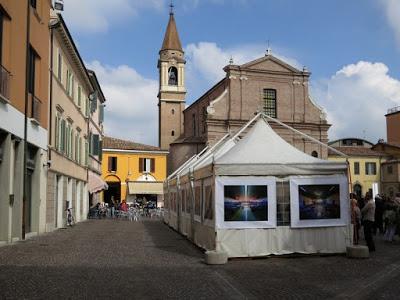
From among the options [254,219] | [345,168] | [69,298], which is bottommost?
[69,298]

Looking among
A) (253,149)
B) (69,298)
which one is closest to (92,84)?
(253,149)

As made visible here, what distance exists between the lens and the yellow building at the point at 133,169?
5012cm

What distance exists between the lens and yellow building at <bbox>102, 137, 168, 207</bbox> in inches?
1973

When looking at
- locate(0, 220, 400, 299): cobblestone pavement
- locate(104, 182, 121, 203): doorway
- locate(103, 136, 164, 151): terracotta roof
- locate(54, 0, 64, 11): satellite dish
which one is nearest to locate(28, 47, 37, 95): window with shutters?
locate(54, 0, 64, 11): satellite dish

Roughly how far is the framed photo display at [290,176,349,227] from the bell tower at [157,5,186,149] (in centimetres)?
5476

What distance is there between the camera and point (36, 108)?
56.7 feet

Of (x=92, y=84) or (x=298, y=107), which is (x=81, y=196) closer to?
(x=92, y=84)

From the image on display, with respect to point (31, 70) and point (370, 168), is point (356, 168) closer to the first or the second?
point (370, 168)

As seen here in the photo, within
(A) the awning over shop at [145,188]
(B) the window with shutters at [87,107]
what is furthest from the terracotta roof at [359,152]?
(B) the window with shutters at [87,107]

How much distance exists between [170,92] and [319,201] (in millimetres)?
56913

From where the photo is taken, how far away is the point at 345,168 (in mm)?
12414

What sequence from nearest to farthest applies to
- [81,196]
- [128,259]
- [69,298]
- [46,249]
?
1. [69,298]
2. [128,259]
3. [46,249]
4. [81,196]

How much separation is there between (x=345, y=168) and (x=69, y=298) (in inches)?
299

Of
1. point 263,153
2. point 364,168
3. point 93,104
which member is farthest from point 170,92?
point 263,153
